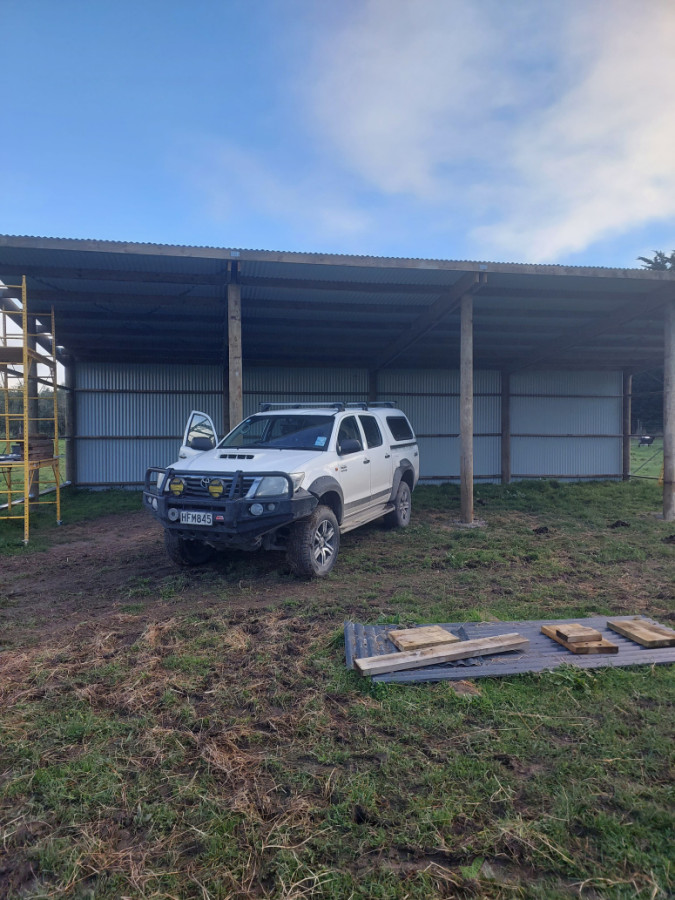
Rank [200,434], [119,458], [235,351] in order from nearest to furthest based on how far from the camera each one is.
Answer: [200,434] → [235,351] → [119,458]

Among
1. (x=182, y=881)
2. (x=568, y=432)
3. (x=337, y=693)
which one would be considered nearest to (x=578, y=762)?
(x=337, y=693)

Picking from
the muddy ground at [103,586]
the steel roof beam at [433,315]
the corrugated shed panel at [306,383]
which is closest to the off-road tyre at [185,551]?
the muddy ground at [103,586]

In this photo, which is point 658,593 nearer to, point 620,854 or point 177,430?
point 620,854

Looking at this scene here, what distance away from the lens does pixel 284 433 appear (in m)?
7.39

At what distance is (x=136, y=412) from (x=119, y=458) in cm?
133

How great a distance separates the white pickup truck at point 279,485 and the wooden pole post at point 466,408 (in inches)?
67.7

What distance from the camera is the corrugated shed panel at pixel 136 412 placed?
15.1 m

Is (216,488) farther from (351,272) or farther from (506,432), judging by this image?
(506,432)

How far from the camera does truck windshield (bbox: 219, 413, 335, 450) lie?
6926 millimetres

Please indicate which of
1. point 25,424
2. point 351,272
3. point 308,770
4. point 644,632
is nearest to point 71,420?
point 25,424

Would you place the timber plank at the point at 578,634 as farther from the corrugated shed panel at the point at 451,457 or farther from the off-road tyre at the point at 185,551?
the corrugated shed panel at the point at 451,457

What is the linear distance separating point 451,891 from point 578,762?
3.32 ft

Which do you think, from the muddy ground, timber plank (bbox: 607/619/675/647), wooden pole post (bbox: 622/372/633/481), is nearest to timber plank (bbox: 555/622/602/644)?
timber plank (bbox: 607/619/675/647)

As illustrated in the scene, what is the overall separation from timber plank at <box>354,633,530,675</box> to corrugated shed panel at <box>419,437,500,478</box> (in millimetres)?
12662
